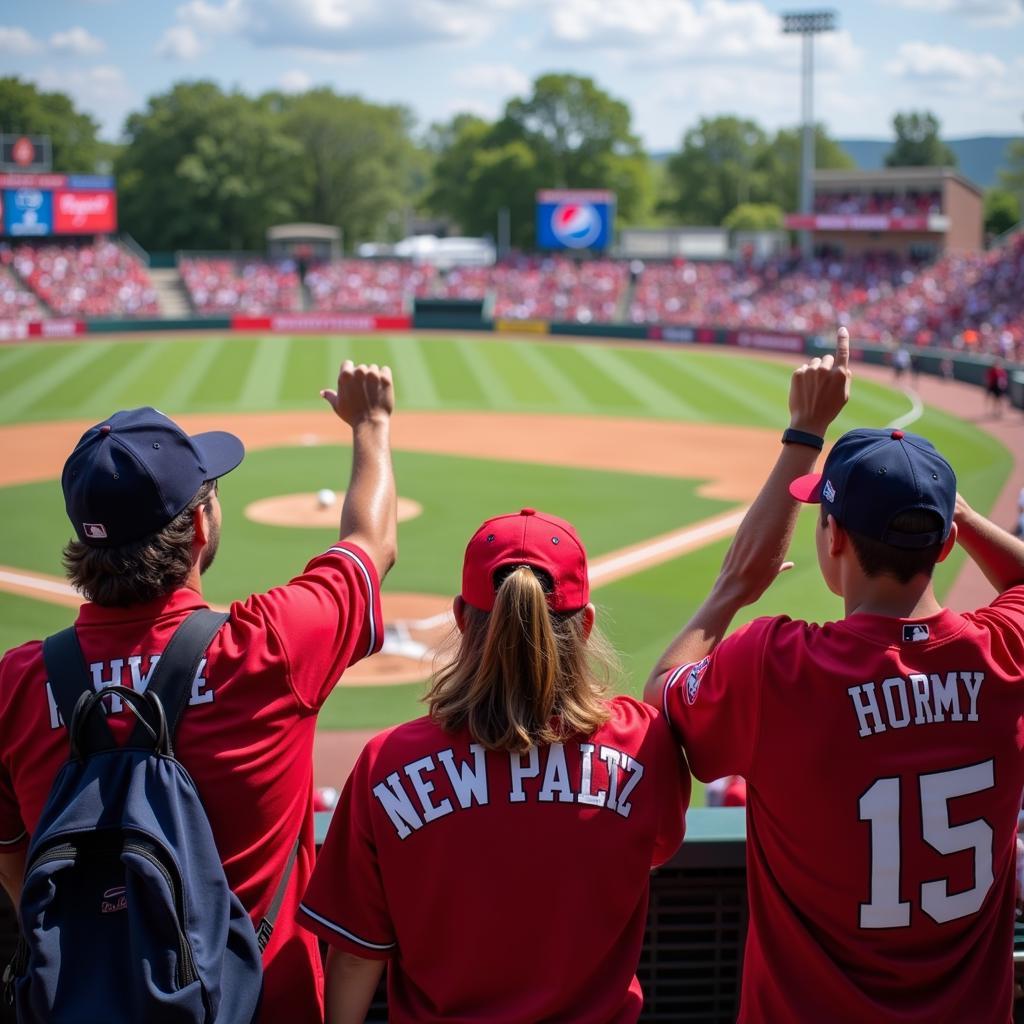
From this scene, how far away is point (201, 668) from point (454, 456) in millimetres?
22593

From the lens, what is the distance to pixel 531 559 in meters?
2.52

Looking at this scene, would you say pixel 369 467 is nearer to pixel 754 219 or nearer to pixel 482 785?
pixel 482 785

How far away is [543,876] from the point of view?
2.37 metres

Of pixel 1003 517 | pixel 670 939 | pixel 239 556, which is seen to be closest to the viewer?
pixel 670 939

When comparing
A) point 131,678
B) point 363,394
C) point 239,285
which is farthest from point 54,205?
point 131,678

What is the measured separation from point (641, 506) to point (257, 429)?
12237mm

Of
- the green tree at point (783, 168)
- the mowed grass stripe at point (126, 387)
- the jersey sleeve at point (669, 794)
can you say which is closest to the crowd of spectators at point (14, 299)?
the mowed grass stripe at point (126, 387)

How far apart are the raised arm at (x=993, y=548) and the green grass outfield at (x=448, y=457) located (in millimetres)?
3257

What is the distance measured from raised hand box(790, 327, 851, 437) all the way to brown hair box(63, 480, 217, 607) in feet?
5.67

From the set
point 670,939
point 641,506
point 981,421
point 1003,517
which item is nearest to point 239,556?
point 641,506

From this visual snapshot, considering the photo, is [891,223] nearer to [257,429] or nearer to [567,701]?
[257,429]

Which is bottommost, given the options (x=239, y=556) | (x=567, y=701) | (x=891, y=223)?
(x=239, y=556)

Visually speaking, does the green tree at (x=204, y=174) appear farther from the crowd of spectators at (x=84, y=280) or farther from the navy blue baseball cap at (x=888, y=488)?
the navy blue baseball cap at (x=888, y=488)

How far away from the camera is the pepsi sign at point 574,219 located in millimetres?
57594
